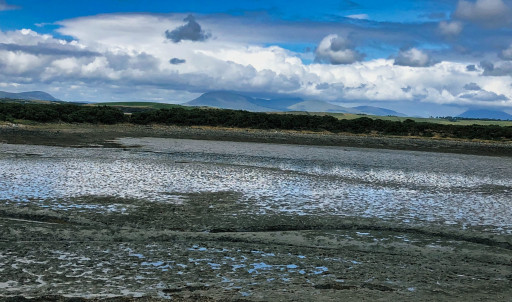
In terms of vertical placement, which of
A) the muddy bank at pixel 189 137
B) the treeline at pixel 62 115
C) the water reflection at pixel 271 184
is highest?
the treeline at pixel 62 115

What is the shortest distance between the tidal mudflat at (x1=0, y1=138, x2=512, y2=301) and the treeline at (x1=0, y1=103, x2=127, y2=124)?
159ft

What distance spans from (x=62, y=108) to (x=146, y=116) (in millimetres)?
14304

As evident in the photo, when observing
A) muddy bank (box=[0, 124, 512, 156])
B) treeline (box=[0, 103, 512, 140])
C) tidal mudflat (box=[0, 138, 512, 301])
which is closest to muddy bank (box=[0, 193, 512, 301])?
tidal mudflat (box=[0, 138, 512, 301])

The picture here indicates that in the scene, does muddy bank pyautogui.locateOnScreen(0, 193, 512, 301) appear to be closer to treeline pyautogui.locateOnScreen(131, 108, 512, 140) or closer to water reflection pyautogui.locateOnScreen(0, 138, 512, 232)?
water reflection pyautogui.locateOnScreen(0, 138, 512, 232)

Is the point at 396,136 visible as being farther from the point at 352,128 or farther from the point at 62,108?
the point at 62,108

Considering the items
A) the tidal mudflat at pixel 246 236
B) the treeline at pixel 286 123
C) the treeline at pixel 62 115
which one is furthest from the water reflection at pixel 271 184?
the treeline at pixel 286 123

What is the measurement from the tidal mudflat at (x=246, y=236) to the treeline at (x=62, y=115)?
48479 millimetres

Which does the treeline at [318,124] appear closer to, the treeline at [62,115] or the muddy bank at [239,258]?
the treeline at [62,115]

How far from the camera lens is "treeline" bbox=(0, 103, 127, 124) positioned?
7025cm

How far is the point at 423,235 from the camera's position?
13883 millimetres

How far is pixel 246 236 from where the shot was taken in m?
13.0

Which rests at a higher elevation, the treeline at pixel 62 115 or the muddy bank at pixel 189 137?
the treeline at pixel 62 115

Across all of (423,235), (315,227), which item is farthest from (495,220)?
(315,227)

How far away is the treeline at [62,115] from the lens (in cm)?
7025
